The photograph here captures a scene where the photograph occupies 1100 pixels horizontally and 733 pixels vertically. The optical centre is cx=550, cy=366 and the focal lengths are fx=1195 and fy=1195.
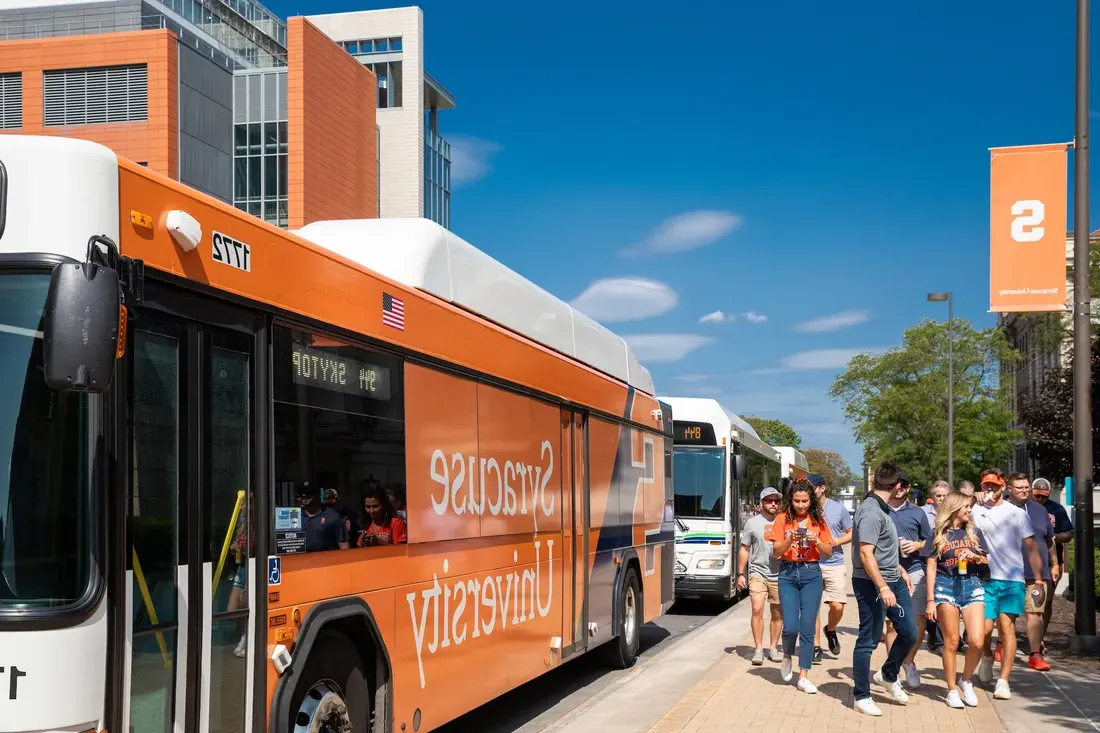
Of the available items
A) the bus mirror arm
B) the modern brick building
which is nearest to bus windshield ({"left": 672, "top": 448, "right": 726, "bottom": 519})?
the bus mirror arm

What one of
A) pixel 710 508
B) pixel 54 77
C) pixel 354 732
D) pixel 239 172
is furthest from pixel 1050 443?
pixel 54 77

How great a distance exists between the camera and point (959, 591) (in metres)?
9.72

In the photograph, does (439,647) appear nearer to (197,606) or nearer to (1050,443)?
(197,606)

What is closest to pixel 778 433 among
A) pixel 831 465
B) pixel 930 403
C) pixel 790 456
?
pixel 831 465

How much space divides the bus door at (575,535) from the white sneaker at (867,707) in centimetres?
239

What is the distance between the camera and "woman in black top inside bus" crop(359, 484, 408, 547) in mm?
6184

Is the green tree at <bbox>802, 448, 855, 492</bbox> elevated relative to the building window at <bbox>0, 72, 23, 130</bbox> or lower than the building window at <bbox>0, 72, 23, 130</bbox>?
lower

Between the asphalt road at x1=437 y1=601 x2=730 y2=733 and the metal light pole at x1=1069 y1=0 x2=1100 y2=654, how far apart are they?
465cm

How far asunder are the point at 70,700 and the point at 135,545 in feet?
2.01

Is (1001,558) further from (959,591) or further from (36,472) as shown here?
(36,472)

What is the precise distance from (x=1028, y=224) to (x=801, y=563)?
5.59 metres

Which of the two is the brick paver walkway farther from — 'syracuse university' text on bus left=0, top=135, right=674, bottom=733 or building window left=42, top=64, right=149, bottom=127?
building window left=42, top=64, right=149, bottom=127

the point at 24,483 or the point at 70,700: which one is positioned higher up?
the point at 24,483

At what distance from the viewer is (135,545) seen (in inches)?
172
